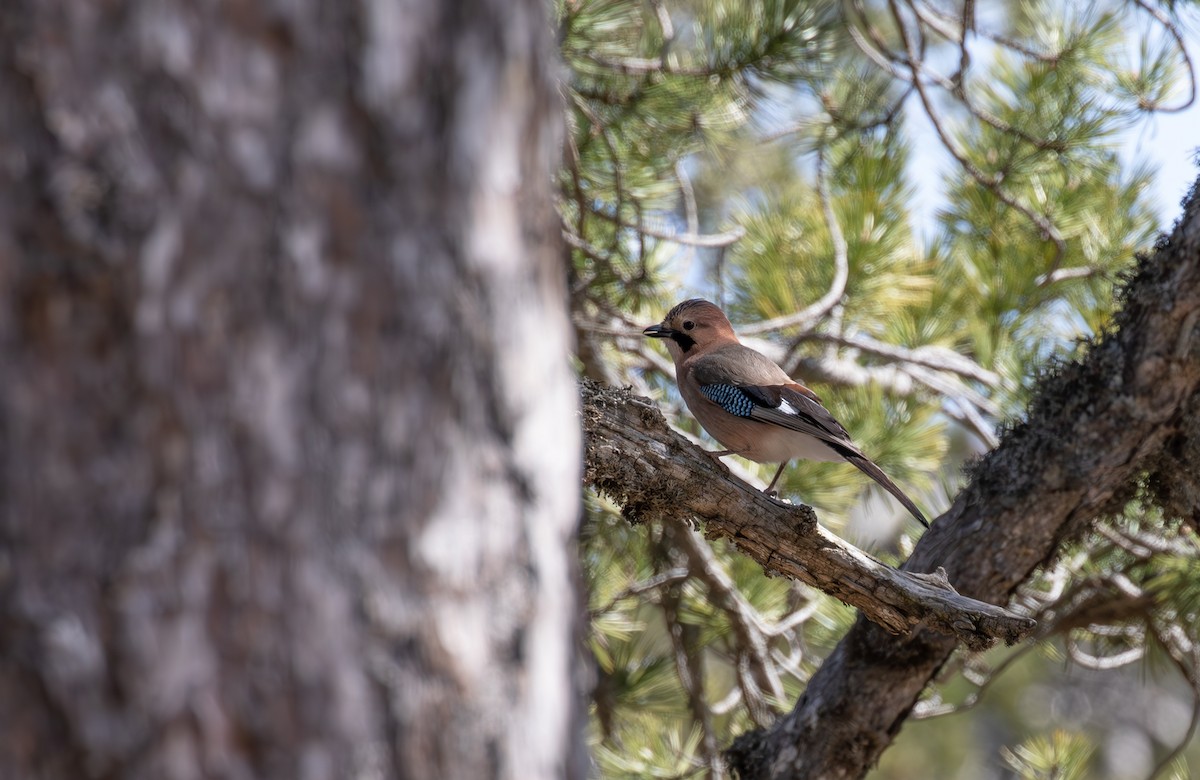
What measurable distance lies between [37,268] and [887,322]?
4.48m

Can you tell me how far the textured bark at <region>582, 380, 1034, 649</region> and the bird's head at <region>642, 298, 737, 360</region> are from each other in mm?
1754

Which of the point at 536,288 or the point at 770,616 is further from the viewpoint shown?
the point at 770,616

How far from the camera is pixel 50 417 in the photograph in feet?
3.77

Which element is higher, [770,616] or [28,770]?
[28,770]

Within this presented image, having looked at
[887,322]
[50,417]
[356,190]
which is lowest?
[887,322]

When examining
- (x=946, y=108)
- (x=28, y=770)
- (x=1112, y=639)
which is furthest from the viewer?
(x=946, y=108)

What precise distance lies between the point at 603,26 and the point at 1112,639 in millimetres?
3318

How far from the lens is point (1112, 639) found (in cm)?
441

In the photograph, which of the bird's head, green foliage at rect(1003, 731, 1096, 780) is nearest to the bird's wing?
the bird's head

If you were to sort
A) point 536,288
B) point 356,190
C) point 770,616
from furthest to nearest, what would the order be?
point 770,616
point 536,288
point 356,190

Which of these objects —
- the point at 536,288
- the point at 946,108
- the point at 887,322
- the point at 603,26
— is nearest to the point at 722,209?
the point at 946,108

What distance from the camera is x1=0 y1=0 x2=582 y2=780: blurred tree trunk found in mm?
1142

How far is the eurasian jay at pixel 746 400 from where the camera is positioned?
407 centimetres

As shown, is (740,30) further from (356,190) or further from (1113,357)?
(356,190)
